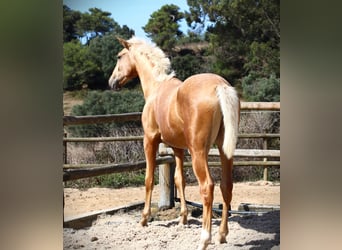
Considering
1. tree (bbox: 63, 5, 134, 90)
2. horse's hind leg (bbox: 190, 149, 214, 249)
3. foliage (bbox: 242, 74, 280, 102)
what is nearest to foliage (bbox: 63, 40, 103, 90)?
tree (bbox: 63, 5, 134, 90)

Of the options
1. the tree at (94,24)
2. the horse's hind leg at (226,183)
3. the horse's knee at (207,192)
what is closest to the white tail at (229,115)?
the horse's hind leg at (226,183)

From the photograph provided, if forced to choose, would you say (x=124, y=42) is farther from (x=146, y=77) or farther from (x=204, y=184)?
(x=204, y=184)

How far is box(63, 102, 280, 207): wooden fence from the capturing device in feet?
10.0

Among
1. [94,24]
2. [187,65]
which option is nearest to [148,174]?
[187,65]

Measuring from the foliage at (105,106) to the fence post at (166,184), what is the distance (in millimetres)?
329

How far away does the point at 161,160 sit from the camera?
3.21 metres

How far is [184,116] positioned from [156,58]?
0.45m

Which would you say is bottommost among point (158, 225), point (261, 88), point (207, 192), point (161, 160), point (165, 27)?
point (158, 225)

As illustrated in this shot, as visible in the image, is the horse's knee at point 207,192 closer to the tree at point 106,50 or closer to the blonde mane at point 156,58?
the blonde mane at point 156,58

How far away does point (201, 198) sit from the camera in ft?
9.81
